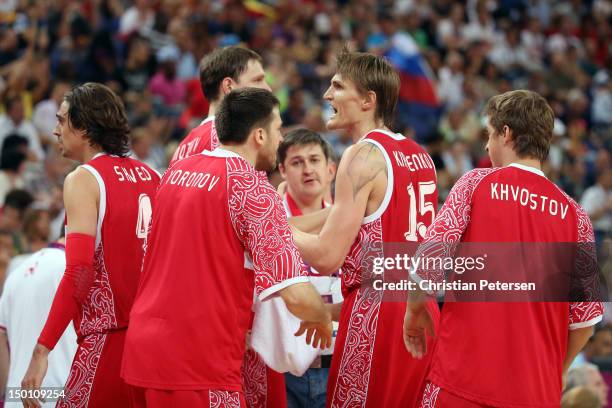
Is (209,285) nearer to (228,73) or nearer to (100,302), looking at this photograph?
(100,302)

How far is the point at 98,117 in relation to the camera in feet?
17.4

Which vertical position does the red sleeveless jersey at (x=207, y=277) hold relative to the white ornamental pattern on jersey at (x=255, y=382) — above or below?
above

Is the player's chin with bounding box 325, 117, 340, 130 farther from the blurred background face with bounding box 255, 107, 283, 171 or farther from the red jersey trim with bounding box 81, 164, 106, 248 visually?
the red jersey trim with bounding box 81, 164, 106, 248

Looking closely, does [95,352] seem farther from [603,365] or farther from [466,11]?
[466,11]

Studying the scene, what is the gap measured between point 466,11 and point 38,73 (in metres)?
10.2

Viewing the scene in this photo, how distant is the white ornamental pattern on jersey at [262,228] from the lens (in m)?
4.40

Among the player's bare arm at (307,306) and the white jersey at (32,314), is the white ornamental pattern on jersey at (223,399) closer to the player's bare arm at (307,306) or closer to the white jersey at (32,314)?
the player's bare arm at (307,306)

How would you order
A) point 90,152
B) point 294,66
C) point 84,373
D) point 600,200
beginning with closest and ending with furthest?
point 84,373 < point 90,152 < point 600,200 < point 294,66

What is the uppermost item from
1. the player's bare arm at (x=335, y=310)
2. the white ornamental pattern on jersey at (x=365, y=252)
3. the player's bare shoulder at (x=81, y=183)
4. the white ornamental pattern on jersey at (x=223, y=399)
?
the player's bare shoulder at (x=81, y=183)

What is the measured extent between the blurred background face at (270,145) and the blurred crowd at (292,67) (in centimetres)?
387

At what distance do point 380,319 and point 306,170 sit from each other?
1.65 m

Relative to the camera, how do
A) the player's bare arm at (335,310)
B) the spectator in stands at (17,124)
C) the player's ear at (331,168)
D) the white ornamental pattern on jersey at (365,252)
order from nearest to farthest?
the white ornamental pattern on jersey at (365,252)
the player's bare arm at (335,310)
the player's ear at (331,168)
the spectator in stands at (17,124)

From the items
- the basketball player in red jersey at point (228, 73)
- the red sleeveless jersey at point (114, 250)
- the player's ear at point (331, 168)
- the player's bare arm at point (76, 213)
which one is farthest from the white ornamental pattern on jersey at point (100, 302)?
the player's ear at point (331, 168)

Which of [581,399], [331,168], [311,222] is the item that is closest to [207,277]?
[311,222]
